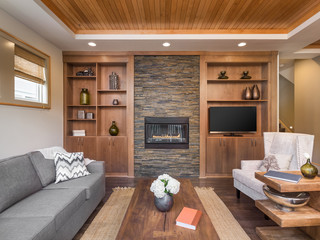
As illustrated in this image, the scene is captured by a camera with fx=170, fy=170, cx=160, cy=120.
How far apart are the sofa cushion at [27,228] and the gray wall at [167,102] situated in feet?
7.43

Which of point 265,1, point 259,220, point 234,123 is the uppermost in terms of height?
point 265,1

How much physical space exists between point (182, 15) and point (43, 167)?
A: 282 cm

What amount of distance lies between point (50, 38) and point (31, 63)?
614 millimetres

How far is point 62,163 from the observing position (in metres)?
2.13

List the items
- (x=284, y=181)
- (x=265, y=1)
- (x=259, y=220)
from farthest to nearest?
(x=265, y=1), (x=259, y=220), (x=284, y=181)

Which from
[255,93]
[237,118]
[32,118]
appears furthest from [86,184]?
[255,93]

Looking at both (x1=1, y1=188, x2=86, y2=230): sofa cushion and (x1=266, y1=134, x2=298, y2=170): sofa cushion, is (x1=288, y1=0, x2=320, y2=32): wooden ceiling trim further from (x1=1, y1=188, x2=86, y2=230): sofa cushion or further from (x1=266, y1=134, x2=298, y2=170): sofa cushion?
(x1=1, y1=188, x2=86, y2=230): sofa cushion

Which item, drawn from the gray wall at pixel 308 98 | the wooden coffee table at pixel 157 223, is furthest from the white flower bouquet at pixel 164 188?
the gray wall at pixel 308 98

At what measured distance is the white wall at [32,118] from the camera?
7.25 feet

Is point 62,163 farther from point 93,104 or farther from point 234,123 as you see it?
point 234,123

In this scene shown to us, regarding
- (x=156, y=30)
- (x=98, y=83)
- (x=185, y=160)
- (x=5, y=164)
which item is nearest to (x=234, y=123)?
(x=185, y=160)

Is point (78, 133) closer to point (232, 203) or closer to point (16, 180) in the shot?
point (16, 180)

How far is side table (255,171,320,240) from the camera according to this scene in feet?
4.83

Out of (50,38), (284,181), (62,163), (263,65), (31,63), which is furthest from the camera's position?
(263,65)
